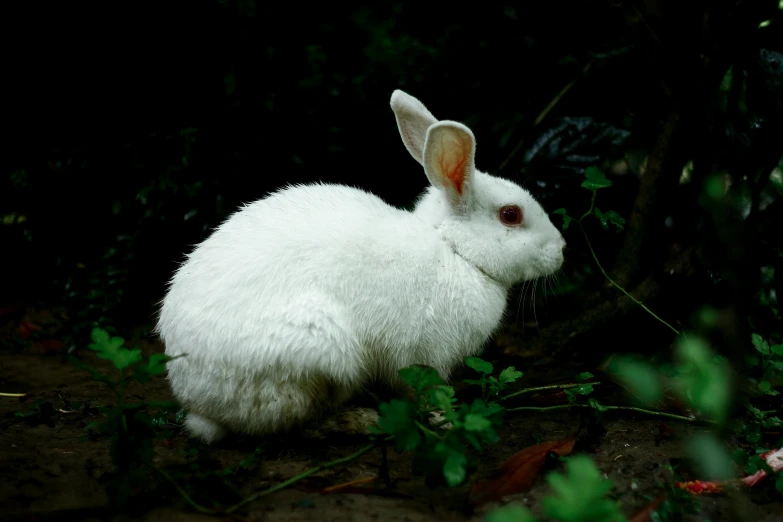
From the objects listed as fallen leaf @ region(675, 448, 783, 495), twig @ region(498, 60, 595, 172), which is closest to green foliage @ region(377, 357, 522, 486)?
fallen leaf @ region(675, 448, 783, 495)

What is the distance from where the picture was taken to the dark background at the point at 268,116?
14.5ft

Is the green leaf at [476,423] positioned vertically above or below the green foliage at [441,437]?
above

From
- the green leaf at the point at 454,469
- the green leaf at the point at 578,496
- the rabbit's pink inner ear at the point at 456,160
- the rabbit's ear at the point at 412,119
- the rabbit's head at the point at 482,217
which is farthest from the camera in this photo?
the rabbit's ear at the point at 412,119

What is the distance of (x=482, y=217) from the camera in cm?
333

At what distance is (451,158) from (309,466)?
1485mm

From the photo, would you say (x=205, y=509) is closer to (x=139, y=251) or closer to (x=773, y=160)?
(x=139, y=251)

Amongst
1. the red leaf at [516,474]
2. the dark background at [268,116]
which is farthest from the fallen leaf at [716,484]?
the dark background at [268,116]

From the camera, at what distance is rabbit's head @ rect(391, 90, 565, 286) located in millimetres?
3232

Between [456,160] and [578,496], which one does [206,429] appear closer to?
[456,160]

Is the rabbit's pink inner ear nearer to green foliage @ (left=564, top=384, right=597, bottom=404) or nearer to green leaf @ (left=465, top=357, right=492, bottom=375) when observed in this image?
green leaf @ (left=465, top=357, right=492, bottom=375)

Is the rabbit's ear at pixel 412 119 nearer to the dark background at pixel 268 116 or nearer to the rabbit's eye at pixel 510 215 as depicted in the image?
the rabbit's eye at pixel 510 215

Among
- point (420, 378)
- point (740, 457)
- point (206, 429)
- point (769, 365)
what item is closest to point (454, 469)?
point (420, 378)

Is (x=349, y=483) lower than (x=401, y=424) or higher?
lower

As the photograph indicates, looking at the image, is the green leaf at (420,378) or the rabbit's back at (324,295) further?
the rabbit's back at (324,295)
